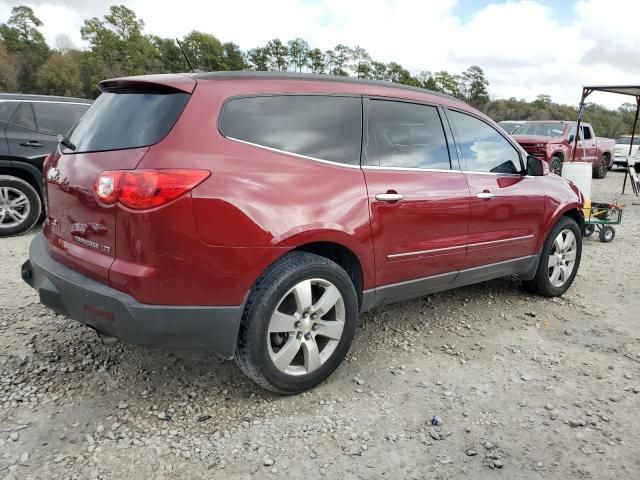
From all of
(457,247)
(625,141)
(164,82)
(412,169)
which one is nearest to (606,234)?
(457,247)

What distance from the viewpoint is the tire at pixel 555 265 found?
4.51 meters

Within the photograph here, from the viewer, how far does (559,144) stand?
13445 mm

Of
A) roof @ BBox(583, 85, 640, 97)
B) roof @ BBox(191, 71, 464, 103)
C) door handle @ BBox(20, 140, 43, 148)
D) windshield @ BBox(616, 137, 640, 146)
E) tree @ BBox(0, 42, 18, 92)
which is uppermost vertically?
tree @ BBox(0, 42, 18, 92)

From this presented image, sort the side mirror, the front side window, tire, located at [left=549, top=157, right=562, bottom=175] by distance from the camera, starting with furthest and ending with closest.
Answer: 1. tire, located at [left=549, top=157, right=562, bottom=175]
2. the side mirror
3. the front side window

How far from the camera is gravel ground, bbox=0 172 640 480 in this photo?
235 cm

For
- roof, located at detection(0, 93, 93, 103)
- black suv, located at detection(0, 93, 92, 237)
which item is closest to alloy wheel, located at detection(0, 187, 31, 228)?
black suv, located at detection(0, 93, 92, 237)

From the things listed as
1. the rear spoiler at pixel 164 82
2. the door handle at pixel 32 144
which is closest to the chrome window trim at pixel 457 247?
the rear spoiler at pixel 164 82

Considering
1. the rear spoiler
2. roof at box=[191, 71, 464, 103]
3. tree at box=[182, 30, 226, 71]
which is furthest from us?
tree at box=[182, 30, 226, 71]

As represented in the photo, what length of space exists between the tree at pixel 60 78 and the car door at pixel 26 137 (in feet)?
185

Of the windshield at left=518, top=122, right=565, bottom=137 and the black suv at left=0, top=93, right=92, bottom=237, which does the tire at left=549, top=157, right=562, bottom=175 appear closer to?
the windshield at left=518, top=122, right=565, bottom=137

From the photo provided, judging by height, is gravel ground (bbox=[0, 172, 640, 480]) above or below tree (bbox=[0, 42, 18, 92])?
below

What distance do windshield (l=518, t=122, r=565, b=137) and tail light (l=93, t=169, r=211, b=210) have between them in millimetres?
13603

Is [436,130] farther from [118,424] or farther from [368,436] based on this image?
[118,424]

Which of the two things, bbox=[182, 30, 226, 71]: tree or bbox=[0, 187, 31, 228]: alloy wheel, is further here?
bbox=[182, 30, 226, 71]: tree
